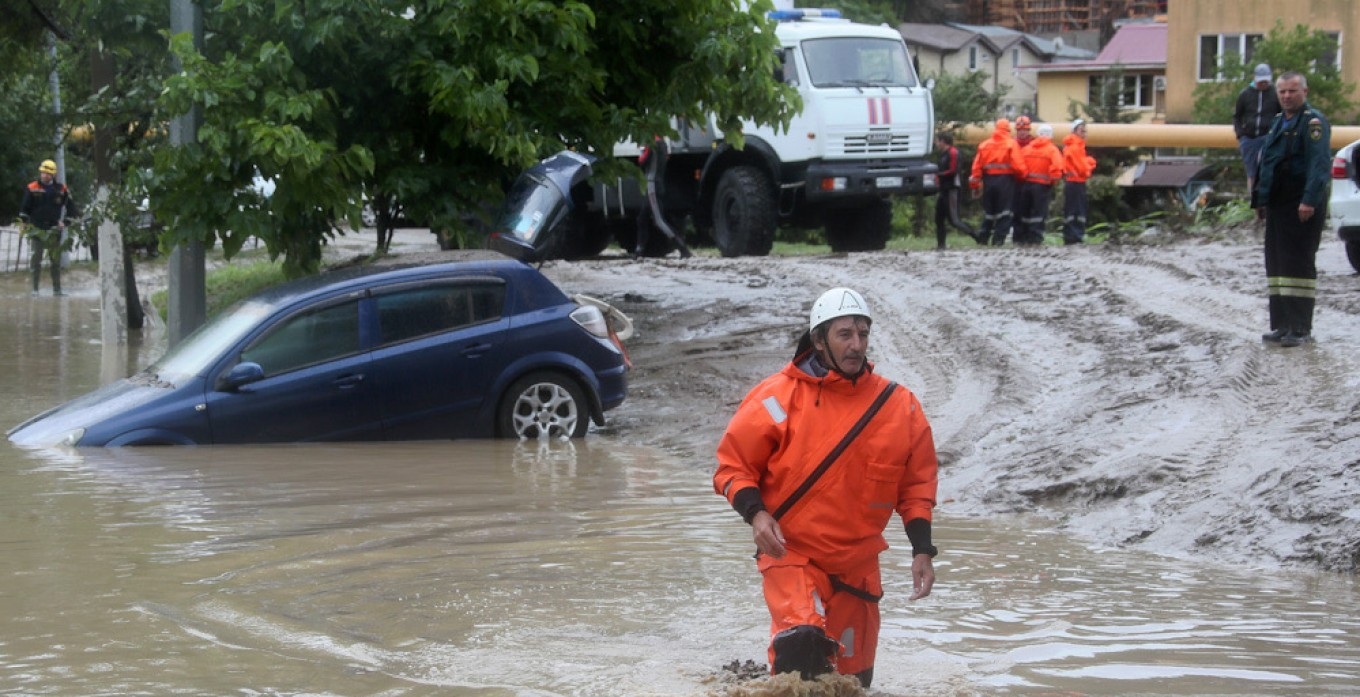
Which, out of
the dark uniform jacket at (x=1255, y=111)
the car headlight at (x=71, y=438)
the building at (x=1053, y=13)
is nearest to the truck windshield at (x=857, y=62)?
the dark uniform jacket at (x=1255, y=111)

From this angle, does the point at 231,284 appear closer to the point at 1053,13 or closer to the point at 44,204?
the point at 44,204

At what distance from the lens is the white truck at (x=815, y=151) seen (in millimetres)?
19203

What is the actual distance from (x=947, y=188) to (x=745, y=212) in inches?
137

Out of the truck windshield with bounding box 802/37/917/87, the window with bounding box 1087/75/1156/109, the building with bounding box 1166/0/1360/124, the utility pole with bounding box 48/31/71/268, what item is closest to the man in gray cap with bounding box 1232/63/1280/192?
the truck windshield with bounding box 802/37/917/87

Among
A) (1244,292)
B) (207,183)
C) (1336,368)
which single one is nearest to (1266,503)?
(1336,368)

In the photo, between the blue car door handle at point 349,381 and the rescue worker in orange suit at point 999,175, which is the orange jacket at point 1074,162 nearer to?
the rescue worker in orange suit at point 999,175

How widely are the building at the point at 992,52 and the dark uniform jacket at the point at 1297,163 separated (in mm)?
54061

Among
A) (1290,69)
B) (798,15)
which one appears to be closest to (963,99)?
(1290,69)

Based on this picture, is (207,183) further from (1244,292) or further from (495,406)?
(1244,292)

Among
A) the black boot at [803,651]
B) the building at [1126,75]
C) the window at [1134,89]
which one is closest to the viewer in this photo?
the black boot at [803,651]

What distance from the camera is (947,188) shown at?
71.1ft

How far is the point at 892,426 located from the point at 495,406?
259 inches

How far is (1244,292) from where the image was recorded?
13.6 m

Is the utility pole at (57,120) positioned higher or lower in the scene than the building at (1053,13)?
lower
